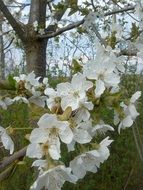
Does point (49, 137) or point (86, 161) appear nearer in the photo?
point (49, 137)

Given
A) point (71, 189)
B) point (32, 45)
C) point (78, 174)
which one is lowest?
point (71, 189)

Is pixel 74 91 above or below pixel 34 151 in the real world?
above

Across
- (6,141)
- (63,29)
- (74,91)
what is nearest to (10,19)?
(63,29)

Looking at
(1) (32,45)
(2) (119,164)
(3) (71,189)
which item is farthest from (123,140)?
(1) (32,45)

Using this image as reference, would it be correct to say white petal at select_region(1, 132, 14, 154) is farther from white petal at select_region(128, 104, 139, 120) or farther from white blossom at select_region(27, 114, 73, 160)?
white petal at select_region(128, 104, 139, 120)

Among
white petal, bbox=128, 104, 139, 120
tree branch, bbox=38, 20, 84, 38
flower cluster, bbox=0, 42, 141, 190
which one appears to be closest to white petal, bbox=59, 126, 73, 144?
flower cluster, bbox=0, 42, 141, 190

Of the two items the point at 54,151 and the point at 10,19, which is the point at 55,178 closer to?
the point at 54,151

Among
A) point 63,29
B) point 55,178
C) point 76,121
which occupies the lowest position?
point 55,178

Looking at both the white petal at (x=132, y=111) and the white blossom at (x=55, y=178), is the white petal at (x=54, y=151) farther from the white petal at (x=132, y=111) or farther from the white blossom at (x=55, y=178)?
the white petal at (x=132, y=111)

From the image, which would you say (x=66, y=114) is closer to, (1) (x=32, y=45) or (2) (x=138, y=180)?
(1) (x=32, y=45)
